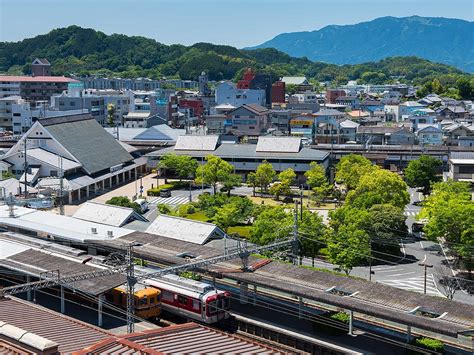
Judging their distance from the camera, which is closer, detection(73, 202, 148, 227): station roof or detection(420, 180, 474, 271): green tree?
detection(420, 180, 474, 271): green tree

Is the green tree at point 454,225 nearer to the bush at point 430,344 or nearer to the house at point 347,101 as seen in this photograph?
the bush at point 430,344

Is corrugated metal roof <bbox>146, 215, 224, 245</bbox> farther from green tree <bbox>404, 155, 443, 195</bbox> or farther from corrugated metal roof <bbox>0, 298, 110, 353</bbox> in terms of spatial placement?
green tree <bbox>404, 155, 443, 195</bbox>

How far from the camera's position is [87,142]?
38.7 m

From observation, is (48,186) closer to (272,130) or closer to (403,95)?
(272,130)

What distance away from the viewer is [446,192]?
27.4 meters

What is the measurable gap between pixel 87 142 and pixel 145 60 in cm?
9401

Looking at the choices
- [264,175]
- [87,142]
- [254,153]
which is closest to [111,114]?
[87,142]

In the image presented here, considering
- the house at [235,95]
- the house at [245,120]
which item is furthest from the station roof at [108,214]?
the house at [235,95]

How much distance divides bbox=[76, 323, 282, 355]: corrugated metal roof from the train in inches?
184

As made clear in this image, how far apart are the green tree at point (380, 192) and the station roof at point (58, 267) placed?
13.3 metres

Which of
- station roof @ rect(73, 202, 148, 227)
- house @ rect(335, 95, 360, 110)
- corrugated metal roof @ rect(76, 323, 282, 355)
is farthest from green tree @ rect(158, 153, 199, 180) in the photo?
house @ rect(335, 95, 360, 110)

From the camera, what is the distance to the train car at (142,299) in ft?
55.5

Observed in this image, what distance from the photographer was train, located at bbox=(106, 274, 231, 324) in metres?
16.9

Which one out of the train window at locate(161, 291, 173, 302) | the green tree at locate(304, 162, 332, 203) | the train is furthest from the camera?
the green tree at locate(304, 162, 332, 203)
